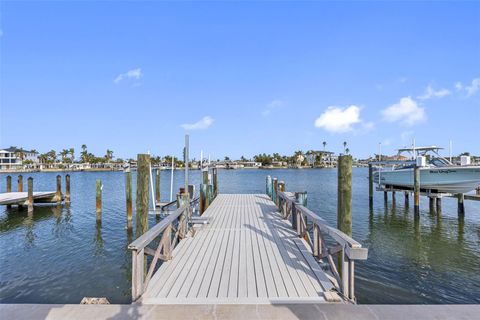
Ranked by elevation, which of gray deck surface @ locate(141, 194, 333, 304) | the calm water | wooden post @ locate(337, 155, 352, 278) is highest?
wooden post @ locate(337, 155, 352, 278)

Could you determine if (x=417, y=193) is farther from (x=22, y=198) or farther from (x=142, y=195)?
(x=22, y=198)

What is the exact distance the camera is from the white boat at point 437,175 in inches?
633

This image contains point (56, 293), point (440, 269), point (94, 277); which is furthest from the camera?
point (440, 269)

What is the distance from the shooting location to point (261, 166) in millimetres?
164750

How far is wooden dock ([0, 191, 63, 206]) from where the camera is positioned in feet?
56.3

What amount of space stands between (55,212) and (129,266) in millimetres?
13438

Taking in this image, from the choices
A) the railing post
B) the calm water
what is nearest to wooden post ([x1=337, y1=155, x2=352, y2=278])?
the calm water

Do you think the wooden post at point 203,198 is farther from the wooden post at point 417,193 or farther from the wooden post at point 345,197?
the wooden post at point 417,193

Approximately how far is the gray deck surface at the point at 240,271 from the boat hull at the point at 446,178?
48.1 feet

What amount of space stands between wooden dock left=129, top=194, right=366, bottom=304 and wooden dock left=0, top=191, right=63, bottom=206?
16.3 metres

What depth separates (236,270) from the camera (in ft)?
16.2

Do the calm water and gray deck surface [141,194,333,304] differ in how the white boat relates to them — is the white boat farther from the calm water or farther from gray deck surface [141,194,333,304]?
gray deck surface [141,194,333,304]

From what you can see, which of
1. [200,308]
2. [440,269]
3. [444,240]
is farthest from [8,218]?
[444,240]

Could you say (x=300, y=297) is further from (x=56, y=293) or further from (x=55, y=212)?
(x=55, y=212)
